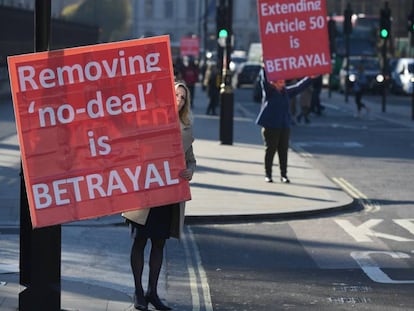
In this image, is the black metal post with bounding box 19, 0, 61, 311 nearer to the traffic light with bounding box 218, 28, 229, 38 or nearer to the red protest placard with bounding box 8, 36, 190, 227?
the red protest placard with bounding box 8, 36, 190, 227

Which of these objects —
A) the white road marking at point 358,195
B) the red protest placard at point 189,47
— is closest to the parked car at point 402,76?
the red protest placard at point 189,47

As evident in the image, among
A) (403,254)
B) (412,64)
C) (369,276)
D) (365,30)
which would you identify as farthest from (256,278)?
(365,30)

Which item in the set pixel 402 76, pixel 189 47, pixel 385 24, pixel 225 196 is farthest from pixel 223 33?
pixel 189 47

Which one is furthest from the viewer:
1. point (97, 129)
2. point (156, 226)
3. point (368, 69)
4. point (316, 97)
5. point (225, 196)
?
point (368, 69)

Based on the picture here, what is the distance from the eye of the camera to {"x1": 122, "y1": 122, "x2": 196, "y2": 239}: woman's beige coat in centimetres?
830

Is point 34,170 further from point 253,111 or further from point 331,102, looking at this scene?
point 331,102

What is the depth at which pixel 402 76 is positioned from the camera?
5769cm

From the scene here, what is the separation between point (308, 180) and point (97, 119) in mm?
10257

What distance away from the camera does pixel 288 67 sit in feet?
53.5

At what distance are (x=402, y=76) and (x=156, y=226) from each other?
5053cm

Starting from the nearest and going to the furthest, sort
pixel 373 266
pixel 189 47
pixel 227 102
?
1. pixel 373 266
2. pixel 227 102
3. pixel 189 47

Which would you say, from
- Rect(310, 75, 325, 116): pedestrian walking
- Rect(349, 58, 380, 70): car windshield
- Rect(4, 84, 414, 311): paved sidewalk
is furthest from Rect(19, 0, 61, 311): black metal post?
Rect(349, 58, 380, 70): car windshield

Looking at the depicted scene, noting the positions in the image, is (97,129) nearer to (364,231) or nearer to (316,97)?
(364,231)

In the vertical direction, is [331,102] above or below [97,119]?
below
